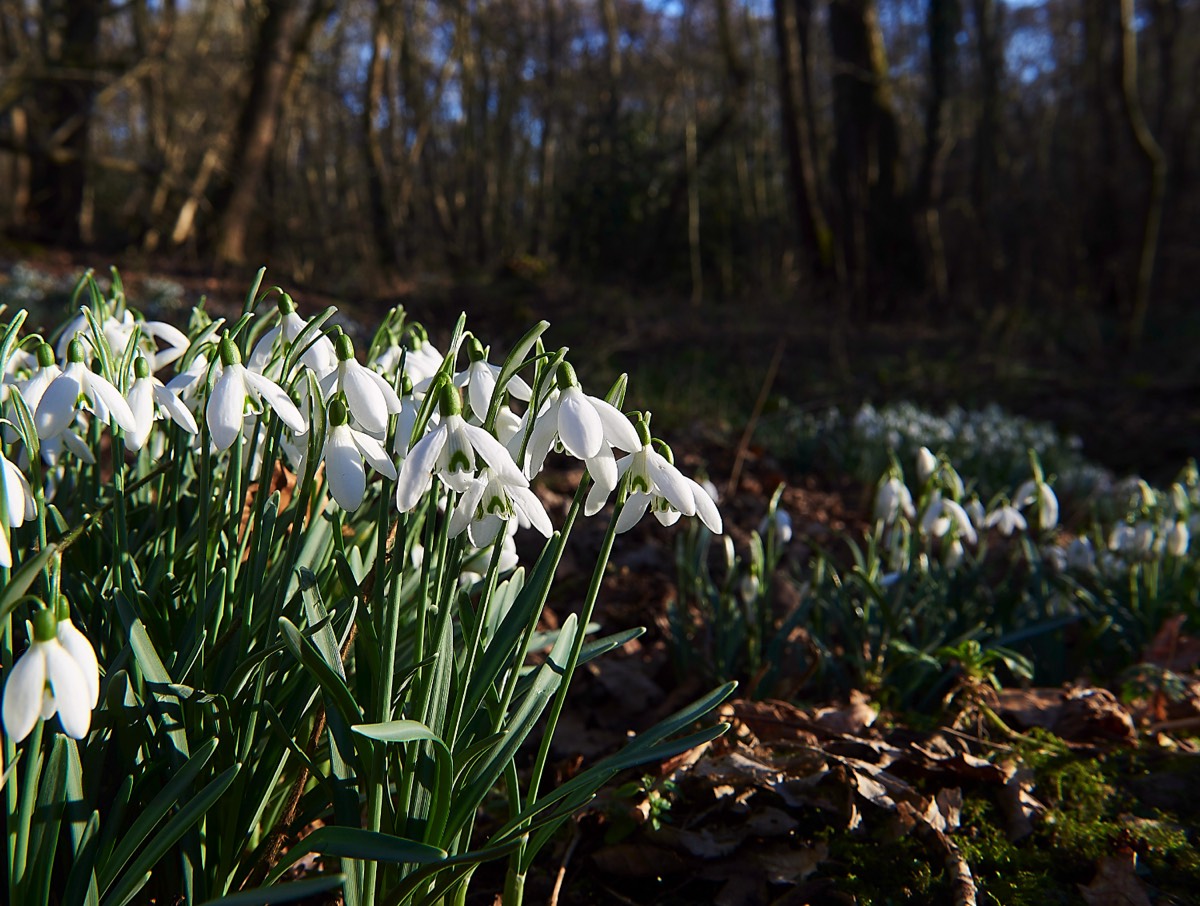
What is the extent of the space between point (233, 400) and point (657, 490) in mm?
513

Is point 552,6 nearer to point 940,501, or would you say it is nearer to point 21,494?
point 940,501

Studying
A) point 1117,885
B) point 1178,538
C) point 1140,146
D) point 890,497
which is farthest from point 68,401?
point 1140,146

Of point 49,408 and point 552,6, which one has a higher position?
point 552,6

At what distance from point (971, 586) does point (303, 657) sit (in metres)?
2.19

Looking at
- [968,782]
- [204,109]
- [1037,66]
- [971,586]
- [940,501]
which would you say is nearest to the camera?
[968,782]

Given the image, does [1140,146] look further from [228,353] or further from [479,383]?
[228,353]

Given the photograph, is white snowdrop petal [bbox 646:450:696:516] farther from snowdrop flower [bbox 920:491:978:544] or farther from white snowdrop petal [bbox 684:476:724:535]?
snowdrop flower [bbox 920:491:978:544]

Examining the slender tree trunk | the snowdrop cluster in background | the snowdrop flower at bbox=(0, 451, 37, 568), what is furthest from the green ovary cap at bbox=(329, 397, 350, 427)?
the slender tree trunk

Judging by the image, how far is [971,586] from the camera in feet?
8.88

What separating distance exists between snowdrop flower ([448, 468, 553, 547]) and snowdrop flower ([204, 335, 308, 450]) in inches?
8.4

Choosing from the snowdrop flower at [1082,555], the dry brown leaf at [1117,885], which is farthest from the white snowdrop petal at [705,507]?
the snowdrop flower at [1082,555]

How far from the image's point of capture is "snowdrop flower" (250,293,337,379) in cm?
126

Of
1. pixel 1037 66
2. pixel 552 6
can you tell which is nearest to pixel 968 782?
pixel 552 6

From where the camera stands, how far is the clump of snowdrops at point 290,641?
40.5 inches
